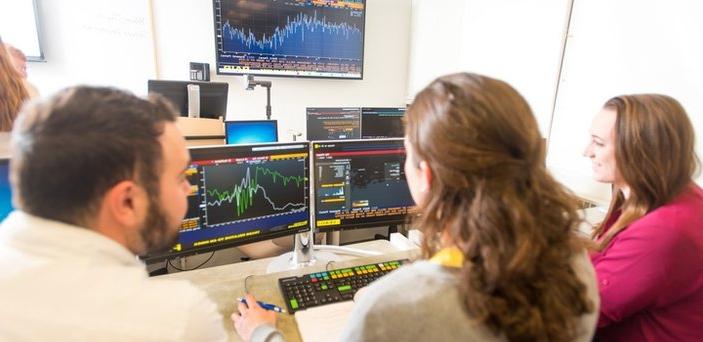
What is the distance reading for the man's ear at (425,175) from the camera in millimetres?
665

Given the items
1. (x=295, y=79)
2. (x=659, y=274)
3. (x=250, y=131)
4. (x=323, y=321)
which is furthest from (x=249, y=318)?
(x=295, y=79)

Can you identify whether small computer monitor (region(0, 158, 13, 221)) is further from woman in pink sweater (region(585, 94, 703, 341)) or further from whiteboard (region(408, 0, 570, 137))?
whiteboard (region(408, 0, 570, 137))

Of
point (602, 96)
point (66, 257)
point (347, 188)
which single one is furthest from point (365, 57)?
point (66, 257)

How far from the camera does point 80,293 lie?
54cm

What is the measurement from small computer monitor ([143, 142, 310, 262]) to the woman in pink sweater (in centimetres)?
88

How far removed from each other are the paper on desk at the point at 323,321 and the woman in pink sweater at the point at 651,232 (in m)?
0.67

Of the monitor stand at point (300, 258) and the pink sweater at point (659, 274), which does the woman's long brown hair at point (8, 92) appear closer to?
the monitor stand at point (300, 258)

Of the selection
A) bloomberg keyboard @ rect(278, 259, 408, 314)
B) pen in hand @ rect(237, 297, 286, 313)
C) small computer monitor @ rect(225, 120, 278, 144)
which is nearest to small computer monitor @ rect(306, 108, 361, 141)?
small computer monitor @ rect(225, 120, 278, 144)

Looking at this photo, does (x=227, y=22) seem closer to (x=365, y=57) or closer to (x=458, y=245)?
(x=365, y=57)

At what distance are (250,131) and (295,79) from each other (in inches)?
58.3

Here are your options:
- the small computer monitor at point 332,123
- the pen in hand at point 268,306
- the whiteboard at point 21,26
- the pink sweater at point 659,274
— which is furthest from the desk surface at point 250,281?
the whiteboard at point 21,26

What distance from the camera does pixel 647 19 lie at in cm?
168

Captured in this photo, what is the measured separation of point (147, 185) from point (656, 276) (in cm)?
114

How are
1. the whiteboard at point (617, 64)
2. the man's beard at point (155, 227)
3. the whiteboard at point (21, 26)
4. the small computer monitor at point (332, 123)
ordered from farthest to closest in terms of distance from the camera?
the small computer monitor at point (332, 123), the whiteboard at point (21, 26), the whiteboard at point (617, 64), the man's beard at point (155, 227)
